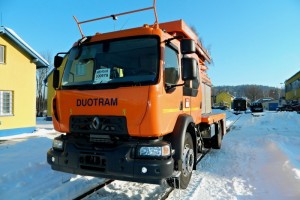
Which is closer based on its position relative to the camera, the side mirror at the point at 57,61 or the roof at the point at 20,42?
the side mirror at the point at 57,61

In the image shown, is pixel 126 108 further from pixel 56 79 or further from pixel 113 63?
pixel 56 79

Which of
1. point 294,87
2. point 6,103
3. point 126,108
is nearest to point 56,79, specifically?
point 126,108

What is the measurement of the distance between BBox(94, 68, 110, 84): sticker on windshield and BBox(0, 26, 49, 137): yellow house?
12.2 meters

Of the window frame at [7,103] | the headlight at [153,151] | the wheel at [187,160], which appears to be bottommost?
the wheel at [187,160]

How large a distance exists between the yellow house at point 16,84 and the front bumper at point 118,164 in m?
12.1

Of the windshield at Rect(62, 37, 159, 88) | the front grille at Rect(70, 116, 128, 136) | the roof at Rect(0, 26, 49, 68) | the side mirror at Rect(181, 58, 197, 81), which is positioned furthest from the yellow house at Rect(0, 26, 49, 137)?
the side mirror at Rect(181, 58, 197, 81)

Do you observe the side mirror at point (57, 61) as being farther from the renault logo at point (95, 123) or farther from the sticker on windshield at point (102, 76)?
the renault logo at point (95, 123)

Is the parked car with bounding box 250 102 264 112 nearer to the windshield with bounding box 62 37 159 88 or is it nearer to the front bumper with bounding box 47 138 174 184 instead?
the windshield with bounding box 62 37 159 88

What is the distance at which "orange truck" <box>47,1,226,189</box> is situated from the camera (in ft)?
12.8

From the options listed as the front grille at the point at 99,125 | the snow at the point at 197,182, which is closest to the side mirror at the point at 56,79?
the front grille at the point at 99,125

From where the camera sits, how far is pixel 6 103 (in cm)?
1505

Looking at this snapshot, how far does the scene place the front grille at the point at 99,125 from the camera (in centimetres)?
405

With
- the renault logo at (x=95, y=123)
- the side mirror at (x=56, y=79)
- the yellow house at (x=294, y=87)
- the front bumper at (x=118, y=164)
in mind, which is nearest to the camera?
the front bumper at (x=118, y=164)

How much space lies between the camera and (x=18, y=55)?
622 inches
